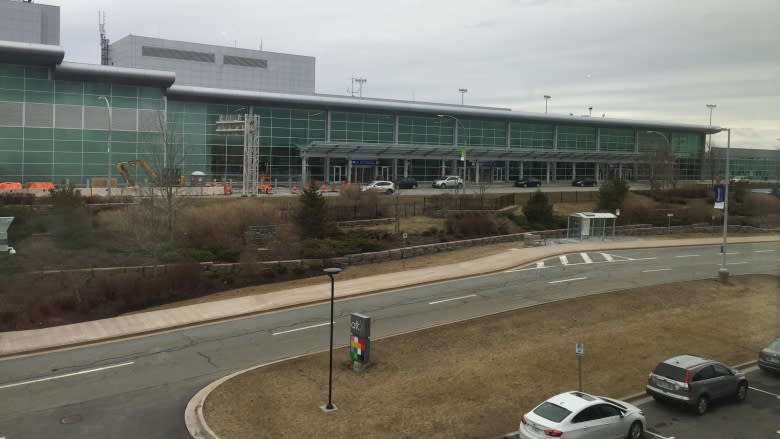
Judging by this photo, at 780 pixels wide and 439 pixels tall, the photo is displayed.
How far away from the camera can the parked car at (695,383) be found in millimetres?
15562

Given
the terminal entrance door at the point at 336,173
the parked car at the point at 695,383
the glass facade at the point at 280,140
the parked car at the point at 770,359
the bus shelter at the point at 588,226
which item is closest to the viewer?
the parked car at the point at 695,383

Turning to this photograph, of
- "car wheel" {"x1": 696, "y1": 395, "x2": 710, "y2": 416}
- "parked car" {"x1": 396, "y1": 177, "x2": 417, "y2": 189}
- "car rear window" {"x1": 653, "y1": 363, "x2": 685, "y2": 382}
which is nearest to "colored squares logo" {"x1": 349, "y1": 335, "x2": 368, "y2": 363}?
"car rear window" {"x1": 653, "y1": 363, "x2": 685, "y2": 382}

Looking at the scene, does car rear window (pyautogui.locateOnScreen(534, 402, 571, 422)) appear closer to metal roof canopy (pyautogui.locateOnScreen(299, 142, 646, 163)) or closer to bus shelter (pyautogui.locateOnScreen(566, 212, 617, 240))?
bus shelter (pyautogui.locateOnScreen(566, 212, 617, 240))

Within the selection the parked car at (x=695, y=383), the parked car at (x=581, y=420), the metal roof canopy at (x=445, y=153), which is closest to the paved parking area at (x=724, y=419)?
the parked car at (x=695, y=383)

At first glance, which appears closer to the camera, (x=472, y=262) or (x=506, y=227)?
(x=472, y=262)

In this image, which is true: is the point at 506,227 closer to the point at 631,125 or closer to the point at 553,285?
the point at 553,285

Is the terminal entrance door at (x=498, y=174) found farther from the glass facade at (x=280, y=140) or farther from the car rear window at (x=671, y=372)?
the car rear window at (x=671, y=372)

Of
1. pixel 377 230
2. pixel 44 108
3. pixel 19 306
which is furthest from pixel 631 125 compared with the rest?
pixel 19 306

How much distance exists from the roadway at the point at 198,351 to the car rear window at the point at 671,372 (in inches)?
315

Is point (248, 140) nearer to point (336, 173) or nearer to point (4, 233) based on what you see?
point (336, 173)

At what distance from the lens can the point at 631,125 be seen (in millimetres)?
95000

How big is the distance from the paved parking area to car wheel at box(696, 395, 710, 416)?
13 centimetres

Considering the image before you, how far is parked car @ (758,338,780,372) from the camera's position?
1812cm

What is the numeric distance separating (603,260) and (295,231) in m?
17.5
